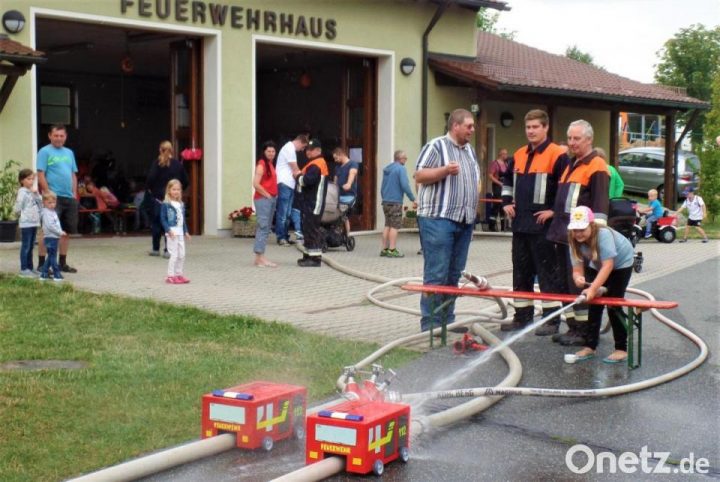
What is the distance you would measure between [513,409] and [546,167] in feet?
9.37

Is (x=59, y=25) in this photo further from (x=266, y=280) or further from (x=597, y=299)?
(x=597, y=299)

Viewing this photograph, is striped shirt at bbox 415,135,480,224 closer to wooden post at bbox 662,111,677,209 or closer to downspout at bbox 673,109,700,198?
wooden post at bbox 662,111,677,209

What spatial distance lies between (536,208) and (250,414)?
4.10 m

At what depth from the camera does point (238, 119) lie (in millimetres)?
18141

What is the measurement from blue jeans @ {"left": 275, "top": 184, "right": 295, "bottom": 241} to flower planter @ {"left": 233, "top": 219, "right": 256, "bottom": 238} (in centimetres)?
91

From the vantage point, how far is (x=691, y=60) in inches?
2194

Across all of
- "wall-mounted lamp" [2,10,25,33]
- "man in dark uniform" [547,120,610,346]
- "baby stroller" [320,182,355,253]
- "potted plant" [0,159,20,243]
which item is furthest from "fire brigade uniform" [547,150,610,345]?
"wall-mounted lamp" [2,10,25,33]

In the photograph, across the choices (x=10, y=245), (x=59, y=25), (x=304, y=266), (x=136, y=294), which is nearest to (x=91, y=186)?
(x=59, y=25)

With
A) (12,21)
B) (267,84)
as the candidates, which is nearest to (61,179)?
(12,21)

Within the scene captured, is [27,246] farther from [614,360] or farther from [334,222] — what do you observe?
[614,360]

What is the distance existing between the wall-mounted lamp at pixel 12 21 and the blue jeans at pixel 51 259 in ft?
15.7

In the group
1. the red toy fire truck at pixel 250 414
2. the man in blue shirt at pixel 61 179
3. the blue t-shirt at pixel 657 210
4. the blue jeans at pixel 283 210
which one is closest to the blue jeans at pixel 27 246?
the man in blue shirt at pixel 61 179

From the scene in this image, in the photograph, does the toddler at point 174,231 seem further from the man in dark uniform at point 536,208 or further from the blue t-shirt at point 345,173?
the man in dark uniform at point 536,208

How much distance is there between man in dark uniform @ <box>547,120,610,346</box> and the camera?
819 centimetres
